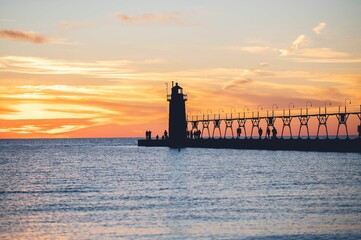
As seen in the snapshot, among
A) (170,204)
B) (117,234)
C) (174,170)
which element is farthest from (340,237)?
(174,170)

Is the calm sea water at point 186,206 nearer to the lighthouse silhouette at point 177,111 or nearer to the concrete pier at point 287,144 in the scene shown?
the concrete pier at point 287,144

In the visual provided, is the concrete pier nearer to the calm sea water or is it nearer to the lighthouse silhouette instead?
the lighthouse silhouette

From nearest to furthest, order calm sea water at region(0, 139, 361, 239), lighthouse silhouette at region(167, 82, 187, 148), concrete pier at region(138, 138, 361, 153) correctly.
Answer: calm sea water at region(0, 139, 361, 239)
concrete pier at region(138, 138, 361, 153)
lighthouse silhouette at region(167, 82, 187, 148)

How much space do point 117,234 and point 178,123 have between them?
9066 centimetres

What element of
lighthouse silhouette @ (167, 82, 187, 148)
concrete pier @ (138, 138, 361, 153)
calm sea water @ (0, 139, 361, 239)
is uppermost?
lighthouse silhouette @ (167, 82, 187, 148)

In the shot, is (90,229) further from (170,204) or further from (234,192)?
(234,192)

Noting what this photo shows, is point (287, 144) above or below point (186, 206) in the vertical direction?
above

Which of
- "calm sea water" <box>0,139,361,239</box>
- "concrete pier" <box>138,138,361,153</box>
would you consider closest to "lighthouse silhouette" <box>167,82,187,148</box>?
"concrete pier" <box>138,138,361,153</box>

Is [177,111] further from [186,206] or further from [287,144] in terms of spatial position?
[186,206]

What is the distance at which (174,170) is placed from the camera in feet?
229

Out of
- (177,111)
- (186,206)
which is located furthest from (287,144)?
(186,206)

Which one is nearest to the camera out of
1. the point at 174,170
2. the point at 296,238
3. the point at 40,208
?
the point at 296,238

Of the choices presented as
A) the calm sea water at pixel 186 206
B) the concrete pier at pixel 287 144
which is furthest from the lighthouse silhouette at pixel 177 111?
the calm sea water at pixel 186 206

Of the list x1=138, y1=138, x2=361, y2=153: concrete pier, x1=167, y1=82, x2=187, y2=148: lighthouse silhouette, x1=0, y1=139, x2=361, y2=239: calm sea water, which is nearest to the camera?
x1=0, y1=139, x2=361, y2=239: calm sea water
